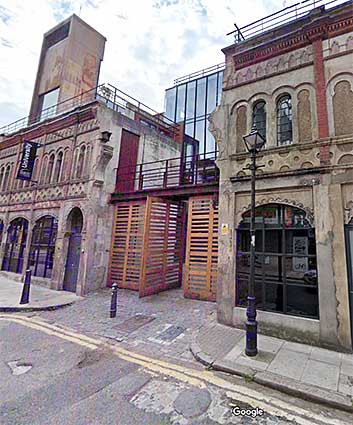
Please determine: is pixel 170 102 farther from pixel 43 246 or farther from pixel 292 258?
pixel 292 258

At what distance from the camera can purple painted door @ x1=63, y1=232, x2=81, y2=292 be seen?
37.5 ft

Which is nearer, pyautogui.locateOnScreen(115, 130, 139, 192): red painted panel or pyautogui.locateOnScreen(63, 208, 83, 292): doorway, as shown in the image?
pyautogui.locateOnScreen(63, 208, 83, 292): doorway

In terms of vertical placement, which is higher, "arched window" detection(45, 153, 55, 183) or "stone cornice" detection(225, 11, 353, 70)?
"stone cornice" detection(225, 11, 353, 70)

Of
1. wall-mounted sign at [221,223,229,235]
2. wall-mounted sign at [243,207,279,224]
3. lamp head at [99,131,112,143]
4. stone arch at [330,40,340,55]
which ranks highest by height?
stone arch at [330,40,340,55]

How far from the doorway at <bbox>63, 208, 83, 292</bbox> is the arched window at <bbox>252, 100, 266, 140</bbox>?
9.16 metres

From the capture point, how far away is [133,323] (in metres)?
7.35

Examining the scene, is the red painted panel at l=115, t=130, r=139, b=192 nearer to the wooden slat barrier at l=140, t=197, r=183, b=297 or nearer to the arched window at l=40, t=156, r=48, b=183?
the wooden slat barrier at l=140, t=197, r=183, b=297

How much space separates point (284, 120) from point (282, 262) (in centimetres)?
412

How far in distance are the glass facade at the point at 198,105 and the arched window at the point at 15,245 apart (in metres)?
13.6

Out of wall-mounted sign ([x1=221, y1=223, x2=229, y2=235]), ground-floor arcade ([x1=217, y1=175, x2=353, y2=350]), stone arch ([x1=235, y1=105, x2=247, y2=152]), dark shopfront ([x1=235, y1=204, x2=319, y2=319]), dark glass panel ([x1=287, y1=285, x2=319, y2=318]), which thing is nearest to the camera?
ground-floor arcade ([x1=217, y1=175, x2=353, y2=350])

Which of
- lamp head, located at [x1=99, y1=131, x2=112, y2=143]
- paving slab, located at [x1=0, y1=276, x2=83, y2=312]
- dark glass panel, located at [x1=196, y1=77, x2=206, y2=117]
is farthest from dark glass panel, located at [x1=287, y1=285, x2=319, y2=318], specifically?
dark glass panel, located at [x1=196, y1=77, x2=206, y2=117]

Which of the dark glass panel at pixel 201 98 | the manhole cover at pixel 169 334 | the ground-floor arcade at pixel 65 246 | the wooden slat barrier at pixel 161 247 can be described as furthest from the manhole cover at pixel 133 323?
the dark glass panel at pixel 201 98

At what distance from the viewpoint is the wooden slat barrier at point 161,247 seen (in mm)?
10148

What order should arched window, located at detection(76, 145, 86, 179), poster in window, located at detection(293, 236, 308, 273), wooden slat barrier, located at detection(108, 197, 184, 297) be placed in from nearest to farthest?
poster in window, located at detection(293, 236, 308, 273) < wooden slat barrier, located at detection(108, 197, 184, 297) < arched window, located at detection(76, 145, 86, 179)
